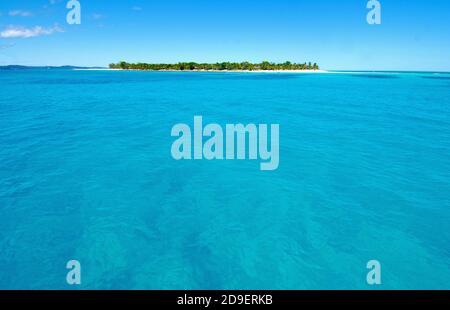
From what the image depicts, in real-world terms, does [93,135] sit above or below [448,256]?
above

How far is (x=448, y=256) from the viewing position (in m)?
10.6

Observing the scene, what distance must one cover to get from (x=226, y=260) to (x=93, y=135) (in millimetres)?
21270

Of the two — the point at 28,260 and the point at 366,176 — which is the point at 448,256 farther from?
the point at 28,260

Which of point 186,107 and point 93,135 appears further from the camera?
point 186,107

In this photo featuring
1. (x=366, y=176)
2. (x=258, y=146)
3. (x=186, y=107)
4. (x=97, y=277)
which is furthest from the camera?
(x=186, y=107)

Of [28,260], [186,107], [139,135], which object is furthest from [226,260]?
[186,107]
